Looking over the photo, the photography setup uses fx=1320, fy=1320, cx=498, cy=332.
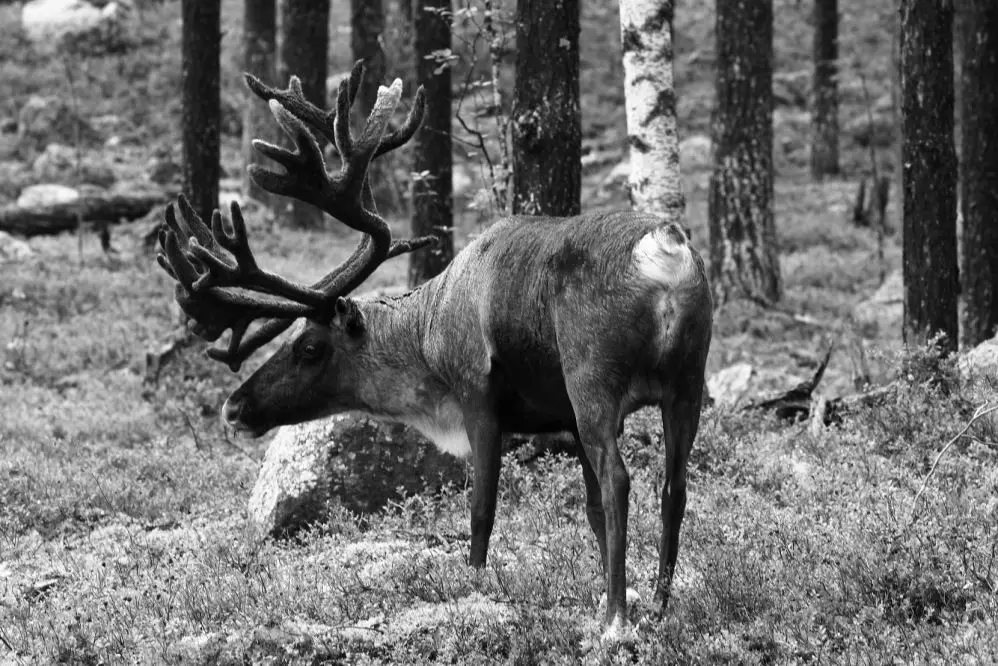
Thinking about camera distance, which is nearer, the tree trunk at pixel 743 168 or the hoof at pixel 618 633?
the hoof at pixel 618 633

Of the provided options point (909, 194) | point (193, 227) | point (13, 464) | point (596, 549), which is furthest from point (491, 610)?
point (909, 194)

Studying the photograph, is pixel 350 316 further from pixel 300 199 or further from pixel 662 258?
pixel 662 258

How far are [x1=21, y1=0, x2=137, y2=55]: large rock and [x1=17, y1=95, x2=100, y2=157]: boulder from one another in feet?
18.6

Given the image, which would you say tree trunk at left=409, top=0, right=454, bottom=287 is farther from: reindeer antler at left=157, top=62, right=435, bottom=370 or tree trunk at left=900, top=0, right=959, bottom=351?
reindeer antler at left=157, top=62, right=435, bottom=370

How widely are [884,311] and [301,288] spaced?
1247 cm

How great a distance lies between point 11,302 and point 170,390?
5173 mm

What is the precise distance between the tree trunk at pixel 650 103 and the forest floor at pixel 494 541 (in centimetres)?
201

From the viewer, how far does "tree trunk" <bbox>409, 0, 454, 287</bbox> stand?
16.5 metres

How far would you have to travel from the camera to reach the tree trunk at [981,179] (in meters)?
13.6

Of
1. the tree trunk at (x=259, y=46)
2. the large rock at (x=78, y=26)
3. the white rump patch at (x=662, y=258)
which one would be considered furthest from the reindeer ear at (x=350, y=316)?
the large rock at (x=78, y=26)

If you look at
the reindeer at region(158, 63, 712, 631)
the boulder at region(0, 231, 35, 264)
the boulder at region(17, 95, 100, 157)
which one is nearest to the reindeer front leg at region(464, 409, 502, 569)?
the reindeer at region(158, 63, 712, 631)

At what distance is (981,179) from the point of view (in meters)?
13.8

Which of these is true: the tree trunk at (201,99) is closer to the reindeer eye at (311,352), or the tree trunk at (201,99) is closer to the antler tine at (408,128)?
the antler tine at (408,128)

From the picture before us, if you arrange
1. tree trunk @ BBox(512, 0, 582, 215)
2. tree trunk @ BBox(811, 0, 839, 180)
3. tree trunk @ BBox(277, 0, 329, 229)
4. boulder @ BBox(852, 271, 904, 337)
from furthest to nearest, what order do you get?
tree trunk @ BBox(811, 0, 839, 180) < tree trunk @ BBox(277, 0, 329, 229) < boulder @ BBox(852, 271, 904, 337) < tree trunk @ BBox(512, 0, 582, 215)
